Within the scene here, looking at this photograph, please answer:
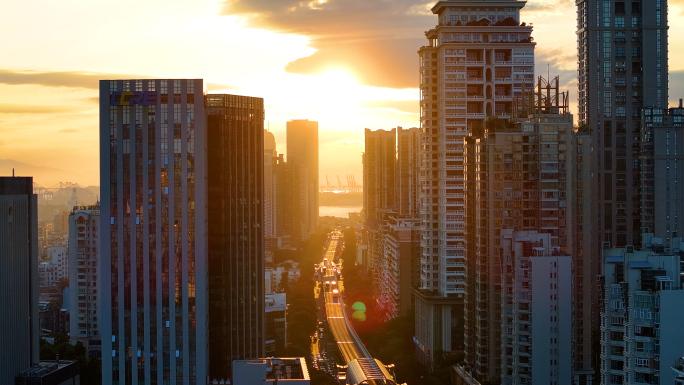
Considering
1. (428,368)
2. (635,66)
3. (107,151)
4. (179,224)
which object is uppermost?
(635,66)

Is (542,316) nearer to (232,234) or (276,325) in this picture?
(232,234)

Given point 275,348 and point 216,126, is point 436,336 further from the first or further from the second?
point 216,126

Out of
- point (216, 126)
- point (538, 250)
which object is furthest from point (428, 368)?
point (216, 126)

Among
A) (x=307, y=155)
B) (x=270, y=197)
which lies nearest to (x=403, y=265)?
(x=270, y=197)

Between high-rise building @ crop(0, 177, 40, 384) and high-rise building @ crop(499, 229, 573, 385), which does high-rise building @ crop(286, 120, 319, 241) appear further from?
high-rise building @ crop(499, 229, 573, 385)

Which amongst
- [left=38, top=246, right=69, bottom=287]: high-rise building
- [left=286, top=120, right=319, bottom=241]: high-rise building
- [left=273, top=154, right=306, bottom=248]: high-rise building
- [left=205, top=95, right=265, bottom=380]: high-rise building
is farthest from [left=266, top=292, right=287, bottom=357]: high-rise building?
[left=286, top=120, right=319, bottom=241]: high-rise building

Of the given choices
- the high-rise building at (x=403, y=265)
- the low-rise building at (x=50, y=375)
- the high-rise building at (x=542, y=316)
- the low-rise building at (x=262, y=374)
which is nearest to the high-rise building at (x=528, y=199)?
the high-rise building at (x=542, y=316)
